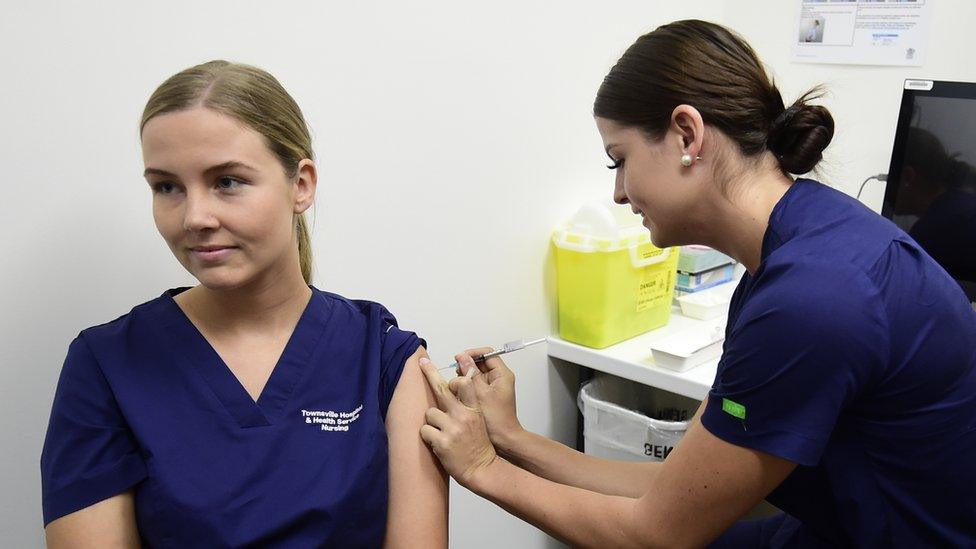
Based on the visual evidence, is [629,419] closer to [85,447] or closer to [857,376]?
[857,376]

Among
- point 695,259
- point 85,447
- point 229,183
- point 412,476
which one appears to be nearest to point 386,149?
point 229,183

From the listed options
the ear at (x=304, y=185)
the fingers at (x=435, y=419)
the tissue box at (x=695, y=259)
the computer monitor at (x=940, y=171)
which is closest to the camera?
the ear at (x=304, y=185)

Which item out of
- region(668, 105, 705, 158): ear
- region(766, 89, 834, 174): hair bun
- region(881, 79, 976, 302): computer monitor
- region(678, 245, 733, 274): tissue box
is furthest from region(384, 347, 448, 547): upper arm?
region(881, 79, 976, 302): computer monitor

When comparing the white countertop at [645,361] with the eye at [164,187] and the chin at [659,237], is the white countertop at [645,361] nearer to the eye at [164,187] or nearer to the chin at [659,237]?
the chin at [659,237]

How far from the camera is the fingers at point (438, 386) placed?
3.98 ft

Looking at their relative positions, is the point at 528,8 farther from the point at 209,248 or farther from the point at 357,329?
the point at 209,248

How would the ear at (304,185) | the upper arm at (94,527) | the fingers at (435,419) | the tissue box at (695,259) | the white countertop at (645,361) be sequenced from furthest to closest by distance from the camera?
the tissue box at (695,259) → the white countertop at (645,361) → the fingers at (435,419) → the ear at (304,185) → the upper arm at (94,527)

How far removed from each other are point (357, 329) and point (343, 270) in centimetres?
38

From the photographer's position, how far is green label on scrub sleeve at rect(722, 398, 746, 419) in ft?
3.31

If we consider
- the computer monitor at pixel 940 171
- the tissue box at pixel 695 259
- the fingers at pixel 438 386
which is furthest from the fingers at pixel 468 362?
the computer monitor at pixel 940 171

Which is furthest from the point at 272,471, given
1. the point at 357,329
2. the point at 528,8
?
the point at 528,8

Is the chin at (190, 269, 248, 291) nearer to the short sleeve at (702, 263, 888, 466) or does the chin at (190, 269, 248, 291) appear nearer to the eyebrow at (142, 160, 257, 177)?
the eyebrow at (142, 160, 257, 177)

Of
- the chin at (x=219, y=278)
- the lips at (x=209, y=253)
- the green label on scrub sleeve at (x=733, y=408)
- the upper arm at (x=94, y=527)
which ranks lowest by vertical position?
the upper arm at (x=94, y=527)

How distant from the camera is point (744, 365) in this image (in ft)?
3.31
